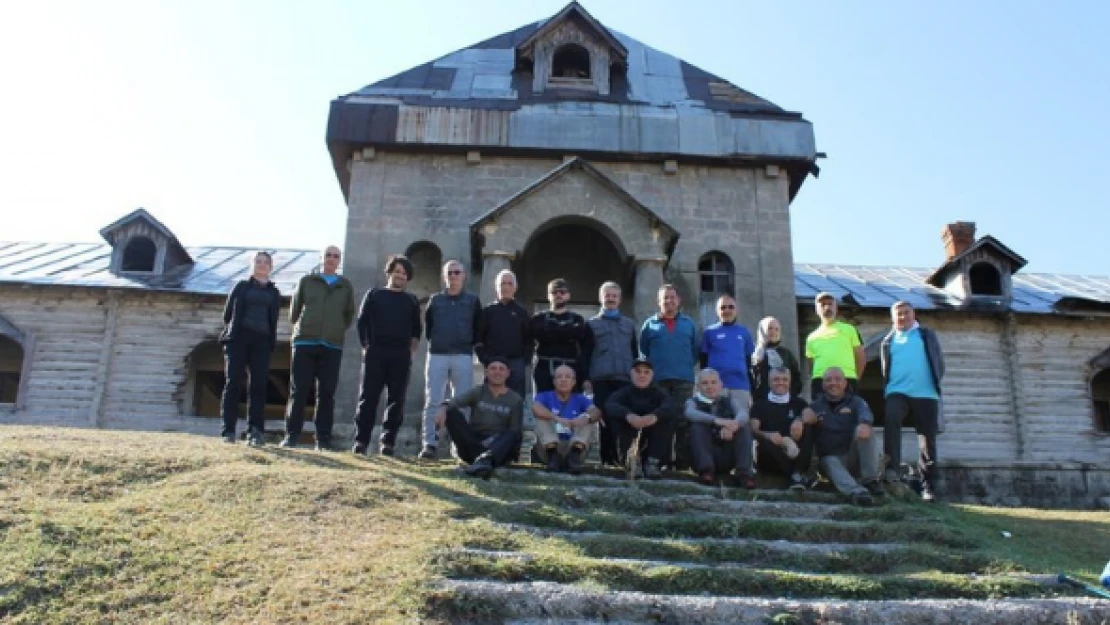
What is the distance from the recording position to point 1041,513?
991 cm

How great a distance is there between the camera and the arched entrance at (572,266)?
16984 mm

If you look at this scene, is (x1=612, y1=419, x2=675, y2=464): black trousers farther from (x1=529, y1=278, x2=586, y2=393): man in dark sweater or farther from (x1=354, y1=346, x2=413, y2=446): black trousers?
(x1=354, y1=346, x2=413, y2=446): black trousers

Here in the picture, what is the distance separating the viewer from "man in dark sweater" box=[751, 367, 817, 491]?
976 cm

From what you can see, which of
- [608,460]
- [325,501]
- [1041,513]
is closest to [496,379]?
[608,460]

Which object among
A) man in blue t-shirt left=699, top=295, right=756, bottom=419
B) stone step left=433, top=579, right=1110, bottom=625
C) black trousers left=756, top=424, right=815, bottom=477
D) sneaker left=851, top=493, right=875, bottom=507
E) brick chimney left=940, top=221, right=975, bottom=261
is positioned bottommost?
stone step left=433, top=579, right=1110, bottom=625

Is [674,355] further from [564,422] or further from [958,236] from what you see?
[958,236]

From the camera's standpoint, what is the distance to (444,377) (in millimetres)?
10141

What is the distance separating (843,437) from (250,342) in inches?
237

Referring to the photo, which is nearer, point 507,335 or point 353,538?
point 353,538

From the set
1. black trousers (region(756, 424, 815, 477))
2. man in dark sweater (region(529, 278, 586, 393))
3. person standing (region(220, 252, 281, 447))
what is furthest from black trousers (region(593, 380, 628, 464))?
person standing (region(220, 252, 281, 447))

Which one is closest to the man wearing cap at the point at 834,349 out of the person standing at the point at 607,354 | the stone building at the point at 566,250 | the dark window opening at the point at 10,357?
the person standing at the point at 607,354

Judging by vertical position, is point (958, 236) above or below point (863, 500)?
above

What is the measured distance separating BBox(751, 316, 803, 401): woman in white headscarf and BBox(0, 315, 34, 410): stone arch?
13.7 m

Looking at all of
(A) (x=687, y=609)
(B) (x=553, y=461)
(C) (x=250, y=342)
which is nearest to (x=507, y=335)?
(B) (x=553, y=461)
